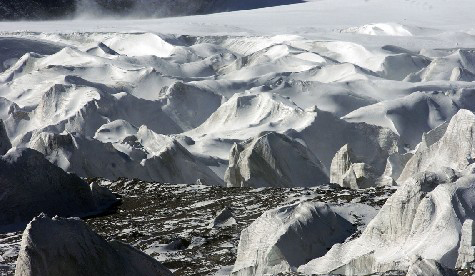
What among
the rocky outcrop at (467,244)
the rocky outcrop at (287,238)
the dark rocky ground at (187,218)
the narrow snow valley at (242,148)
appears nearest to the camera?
the rocky outcrop at (467,244)

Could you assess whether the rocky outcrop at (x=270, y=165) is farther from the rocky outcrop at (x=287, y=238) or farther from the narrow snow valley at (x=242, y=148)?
the rocky outcrop at (x=287, y=238)

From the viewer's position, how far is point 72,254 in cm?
1125

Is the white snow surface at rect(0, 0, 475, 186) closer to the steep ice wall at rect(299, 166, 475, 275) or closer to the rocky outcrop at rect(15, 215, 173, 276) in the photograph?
the steep ice wall at rect(299, 166, 475, 275)

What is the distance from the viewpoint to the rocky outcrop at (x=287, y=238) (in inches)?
540

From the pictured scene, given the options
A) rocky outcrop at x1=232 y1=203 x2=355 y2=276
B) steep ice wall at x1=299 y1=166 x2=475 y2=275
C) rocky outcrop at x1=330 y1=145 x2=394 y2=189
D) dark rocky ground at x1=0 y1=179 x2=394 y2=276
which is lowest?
rocky outcrop at x1=330 y1=145 x2=394 y2=189

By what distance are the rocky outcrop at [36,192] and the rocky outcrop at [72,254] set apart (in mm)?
8661

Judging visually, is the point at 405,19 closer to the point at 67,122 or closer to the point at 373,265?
the point at 67,122

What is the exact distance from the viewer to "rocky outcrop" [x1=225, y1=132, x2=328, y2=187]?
27078 mm

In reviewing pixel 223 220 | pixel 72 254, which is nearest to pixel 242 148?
pixel 223 220

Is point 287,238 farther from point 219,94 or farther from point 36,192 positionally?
point 219,94

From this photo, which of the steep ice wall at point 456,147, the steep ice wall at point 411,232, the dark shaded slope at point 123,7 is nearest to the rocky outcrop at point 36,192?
the steep ice wall at point 456,147

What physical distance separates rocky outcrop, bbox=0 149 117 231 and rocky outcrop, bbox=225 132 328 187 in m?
6.18

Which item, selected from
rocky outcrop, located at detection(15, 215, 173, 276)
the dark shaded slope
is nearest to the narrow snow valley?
rocky outcrop, located at detection(15, 215, 173, 276)

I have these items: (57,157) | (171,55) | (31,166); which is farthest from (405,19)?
(31,166)
